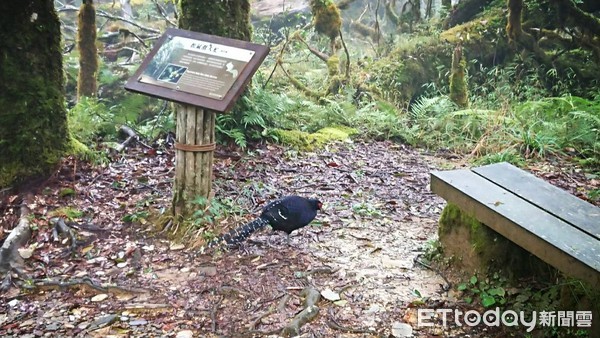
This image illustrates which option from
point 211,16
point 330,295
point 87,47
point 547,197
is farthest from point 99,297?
point 87,47

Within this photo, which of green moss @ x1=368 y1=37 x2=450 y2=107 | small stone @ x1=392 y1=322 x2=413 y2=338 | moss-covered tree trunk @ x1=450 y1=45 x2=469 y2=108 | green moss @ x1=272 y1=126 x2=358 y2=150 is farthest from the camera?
green moss @ x1=368 y1=37 x2=450 y2=107

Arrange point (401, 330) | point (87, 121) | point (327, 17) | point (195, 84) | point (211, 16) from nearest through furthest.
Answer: point (401, 330), point (195, 84), point (87, 121), point (211, 16), point (327, 17)

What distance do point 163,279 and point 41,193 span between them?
5.98 ft

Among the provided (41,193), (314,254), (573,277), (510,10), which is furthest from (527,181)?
(510,10)

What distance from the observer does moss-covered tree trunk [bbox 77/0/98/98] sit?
7.63 m

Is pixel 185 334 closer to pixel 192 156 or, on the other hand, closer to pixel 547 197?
pixel 192 156

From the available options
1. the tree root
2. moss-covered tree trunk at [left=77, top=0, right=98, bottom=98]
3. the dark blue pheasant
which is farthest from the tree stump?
moss-covered tree trunk at [left=77, top=0, right=98, bottom=98]

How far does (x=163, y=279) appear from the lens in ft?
12.0

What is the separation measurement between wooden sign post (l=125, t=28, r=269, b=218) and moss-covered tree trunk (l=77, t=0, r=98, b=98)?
165 inches

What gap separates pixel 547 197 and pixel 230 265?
2.26m

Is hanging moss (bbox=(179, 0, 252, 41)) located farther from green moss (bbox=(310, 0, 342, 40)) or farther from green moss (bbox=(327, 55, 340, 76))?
green moss (bbox=(327, 55, 340, 76))

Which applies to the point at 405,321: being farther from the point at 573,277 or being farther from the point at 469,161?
the point at 469,161

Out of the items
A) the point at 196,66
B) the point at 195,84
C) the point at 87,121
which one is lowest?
the point at 87,121

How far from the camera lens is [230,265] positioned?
3.78 m
